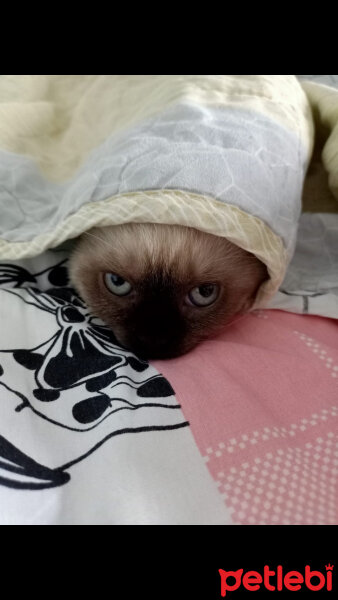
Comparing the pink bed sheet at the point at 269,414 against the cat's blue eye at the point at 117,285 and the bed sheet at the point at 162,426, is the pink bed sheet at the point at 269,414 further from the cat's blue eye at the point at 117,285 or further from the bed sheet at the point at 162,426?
the cat's blue eye at the point at 117,285

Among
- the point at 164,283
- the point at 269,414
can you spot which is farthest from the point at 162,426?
the point at 164,283

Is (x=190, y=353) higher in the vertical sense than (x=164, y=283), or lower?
lower

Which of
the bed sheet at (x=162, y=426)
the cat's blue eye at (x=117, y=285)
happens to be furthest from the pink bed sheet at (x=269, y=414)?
the cat's blue eye at (x=117, y=285)

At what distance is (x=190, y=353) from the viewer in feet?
3.28

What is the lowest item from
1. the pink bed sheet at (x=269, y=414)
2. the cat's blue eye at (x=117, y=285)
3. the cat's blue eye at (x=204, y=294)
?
the pink bed sheet at (x=269, y=414)

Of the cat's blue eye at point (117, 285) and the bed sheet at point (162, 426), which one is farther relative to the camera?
the cat's blue eye at point (117, 285)

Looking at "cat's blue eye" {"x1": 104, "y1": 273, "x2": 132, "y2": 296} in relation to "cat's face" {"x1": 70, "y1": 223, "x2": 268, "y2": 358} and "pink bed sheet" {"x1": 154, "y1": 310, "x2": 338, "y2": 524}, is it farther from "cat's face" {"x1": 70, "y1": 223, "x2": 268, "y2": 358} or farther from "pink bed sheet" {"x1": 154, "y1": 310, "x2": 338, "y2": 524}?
"pink bed sheet" {"x1": 154, "y1": 310, "x2": 338, "y2": 524}

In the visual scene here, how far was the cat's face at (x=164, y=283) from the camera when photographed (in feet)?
3.25

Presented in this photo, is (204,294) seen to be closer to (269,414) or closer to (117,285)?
(117,285)

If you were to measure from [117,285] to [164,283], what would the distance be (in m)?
0.14

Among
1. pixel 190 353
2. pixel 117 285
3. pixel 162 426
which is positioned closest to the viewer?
pixel 162 426

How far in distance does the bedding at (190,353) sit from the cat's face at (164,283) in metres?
0.04

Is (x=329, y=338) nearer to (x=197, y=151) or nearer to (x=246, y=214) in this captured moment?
(x=246, y=214)
